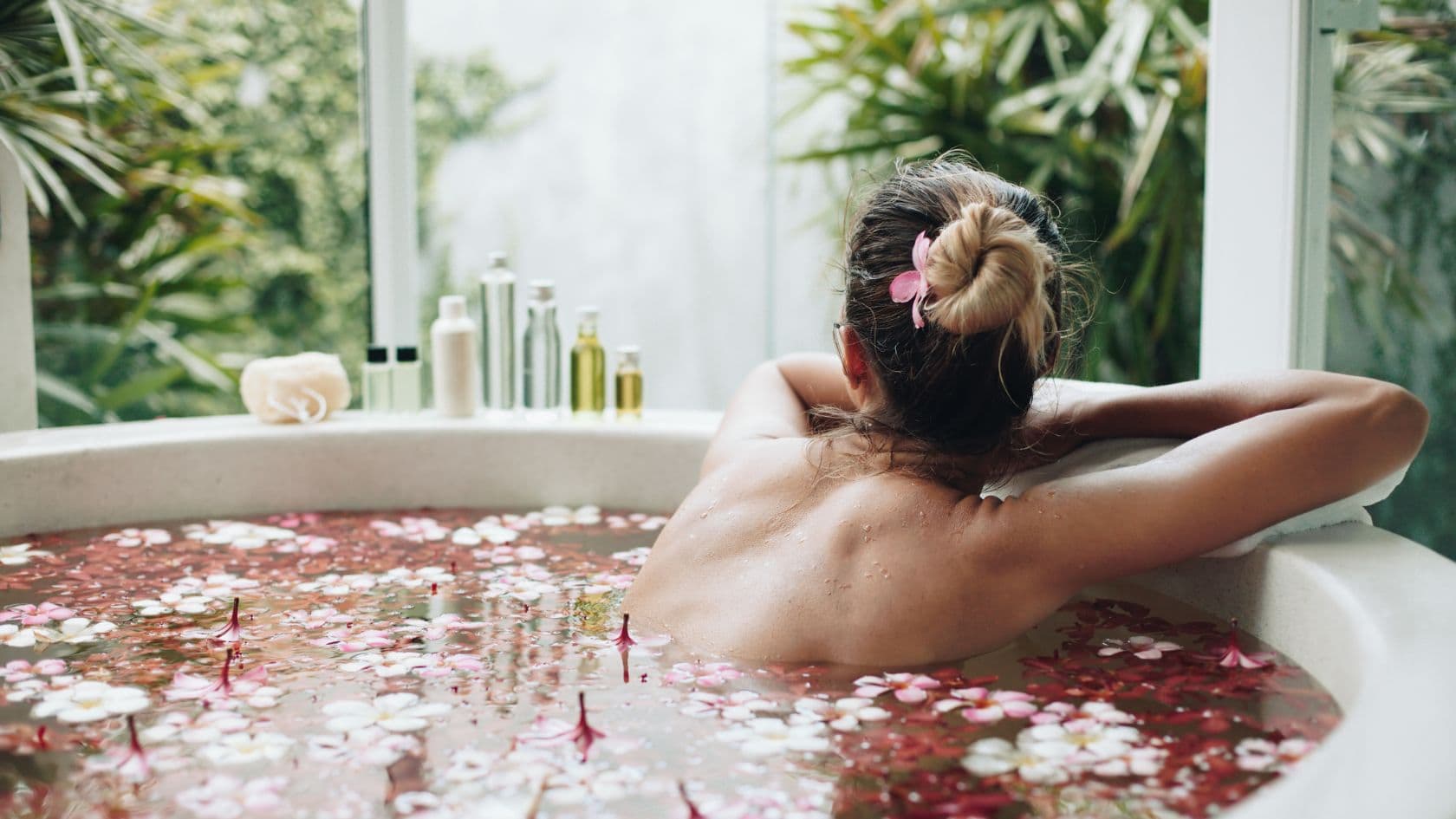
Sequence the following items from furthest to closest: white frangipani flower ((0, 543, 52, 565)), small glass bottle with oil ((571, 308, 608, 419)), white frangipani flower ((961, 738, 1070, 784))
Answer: small glass bottle with oil ((571, 308, 608, 419))
white frangipani flower ((0, 543, 52, 565))
white frangipani flower ((961, 738, 1070, 784))

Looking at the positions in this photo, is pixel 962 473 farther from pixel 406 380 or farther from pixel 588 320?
pixel 406 380

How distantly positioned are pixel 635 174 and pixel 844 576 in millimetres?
3827

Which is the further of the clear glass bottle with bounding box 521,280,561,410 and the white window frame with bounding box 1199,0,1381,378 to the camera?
the clear glass bottle with bounding box 521,280,561,410

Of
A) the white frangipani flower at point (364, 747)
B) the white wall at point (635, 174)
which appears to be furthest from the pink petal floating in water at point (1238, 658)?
the white wall at point (635, 174)

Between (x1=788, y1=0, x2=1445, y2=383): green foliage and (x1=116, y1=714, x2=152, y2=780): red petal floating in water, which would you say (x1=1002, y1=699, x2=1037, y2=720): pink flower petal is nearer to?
(x1=116, y1=714, x2=152, y2=780): red petal floating in water

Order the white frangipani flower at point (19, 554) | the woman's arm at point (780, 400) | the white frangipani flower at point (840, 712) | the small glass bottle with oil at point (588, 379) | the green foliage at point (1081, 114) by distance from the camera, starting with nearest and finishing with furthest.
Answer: the white frangipani flower at point (840, 712), the woman's arm at point (780, 400), the white frangipani flower at point (19, 554), the small glass bottle with oil at point (588, 379), the green foliage at point (1081, 114)

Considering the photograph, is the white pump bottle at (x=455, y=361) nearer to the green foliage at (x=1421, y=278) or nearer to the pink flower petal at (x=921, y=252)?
the pink flower petal at (x=921, y=252)

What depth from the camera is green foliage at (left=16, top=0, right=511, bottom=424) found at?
12.0ft

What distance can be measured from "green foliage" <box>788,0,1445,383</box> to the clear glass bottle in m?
1.42

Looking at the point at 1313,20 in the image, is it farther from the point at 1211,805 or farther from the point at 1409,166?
the point at 1211,805

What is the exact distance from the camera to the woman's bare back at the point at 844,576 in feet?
4.56

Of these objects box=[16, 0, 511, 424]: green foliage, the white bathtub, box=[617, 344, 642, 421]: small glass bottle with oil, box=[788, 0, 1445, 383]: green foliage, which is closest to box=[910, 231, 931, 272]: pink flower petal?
the white bathtub

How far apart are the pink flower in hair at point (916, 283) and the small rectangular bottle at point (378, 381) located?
128 centimetres

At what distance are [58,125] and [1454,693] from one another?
2829 mm
